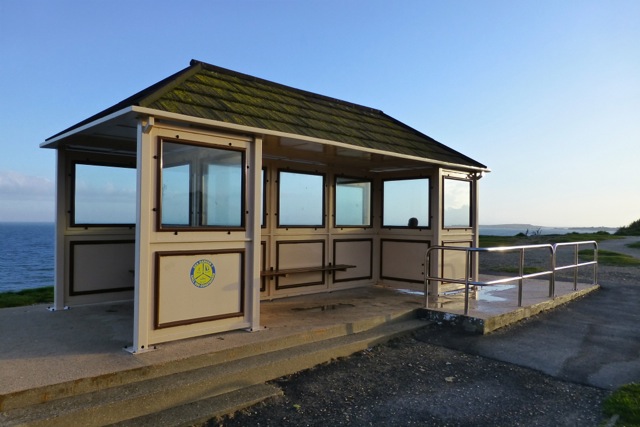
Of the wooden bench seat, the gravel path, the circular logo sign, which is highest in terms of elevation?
the circular logo sign

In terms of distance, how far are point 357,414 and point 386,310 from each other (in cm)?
296

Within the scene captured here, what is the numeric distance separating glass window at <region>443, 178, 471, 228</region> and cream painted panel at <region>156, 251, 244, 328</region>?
469 centimetres

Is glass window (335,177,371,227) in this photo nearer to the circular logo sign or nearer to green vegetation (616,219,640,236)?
the circular logo sign

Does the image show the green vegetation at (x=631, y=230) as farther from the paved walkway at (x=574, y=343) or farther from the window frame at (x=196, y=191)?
the window frame at (x=196, y=191)

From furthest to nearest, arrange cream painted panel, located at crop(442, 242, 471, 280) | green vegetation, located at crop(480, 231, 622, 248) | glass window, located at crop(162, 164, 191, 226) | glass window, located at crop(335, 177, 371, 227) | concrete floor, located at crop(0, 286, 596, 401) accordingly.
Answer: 1. green vegetation, located at crop(480, 231, 622, 248)
2. glass window, located at crop(335, 177, 371, 227)
3. cream painted panel, located at crop(442, 242, 471, 280)
4. glass window, located at crop(162, 164, 191, 226)
5. concrete floor, located at crop(0, 286, 596, 401)

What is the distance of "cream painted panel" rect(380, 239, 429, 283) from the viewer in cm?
893

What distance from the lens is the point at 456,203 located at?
29.7 ft

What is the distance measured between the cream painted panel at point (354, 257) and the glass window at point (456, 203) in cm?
165

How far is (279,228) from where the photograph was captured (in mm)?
8094

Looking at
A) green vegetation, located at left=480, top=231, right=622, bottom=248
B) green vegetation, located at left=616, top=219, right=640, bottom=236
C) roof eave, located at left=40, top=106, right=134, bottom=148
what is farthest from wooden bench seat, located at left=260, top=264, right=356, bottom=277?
green vegetation, located at left=616, top=219, right=640, bottom=236

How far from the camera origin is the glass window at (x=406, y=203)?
29.1 ft

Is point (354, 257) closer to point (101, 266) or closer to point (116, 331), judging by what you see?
point (101, 266)

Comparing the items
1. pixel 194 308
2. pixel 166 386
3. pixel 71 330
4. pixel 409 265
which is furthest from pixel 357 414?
pixel 409 265

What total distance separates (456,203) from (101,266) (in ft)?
20.8
